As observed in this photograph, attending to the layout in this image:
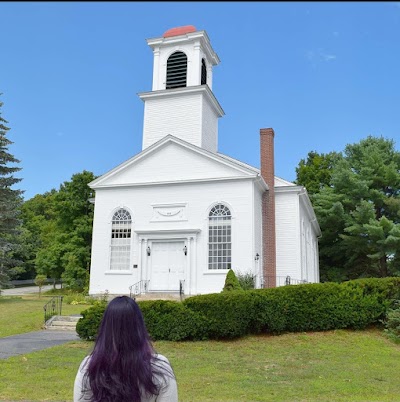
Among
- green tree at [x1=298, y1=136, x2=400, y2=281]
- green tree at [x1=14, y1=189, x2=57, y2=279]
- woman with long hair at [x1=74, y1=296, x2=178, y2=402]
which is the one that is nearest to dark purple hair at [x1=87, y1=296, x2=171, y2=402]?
woman with long hair at [x1=74, y1=296, x2=178, y2=402]

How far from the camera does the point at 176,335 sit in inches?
457

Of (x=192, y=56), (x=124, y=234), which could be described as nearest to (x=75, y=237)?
(x=124, y=234)

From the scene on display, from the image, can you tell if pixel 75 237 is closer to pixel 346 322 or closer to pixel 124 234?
pixel 124 234

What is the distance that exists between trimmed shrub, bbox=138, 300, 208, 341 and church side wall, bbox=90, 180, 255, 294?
26.7 ft

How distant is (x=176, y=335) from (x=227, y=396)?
5014 mm

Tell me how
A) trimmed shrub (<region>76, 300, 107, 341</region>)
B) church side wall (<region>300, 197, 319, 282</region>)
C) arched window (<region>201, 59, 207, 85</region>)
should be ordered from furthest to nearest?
arched window (<region>201, 59, 207, 85</region>), church side wall (<region>300, 197, 319, 282</region>), trimmed shrub (<region>76, 300, 107, 341</region>)

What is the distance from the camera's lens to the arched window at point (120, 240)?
71.5 feet

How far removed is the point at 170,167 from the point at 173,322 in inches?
446

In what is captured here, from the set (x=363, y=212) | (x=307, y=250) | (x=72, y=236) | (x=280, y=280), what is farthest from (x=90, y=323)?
(x=72, y=236)

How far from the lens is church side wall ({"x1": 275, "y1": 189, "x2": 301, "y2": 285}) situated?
2202 cm

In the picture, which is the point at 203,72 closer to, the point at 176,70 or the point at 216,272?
the point at 176,70

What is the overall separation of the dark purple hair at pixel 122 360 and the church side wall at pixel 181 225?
57.8 feet

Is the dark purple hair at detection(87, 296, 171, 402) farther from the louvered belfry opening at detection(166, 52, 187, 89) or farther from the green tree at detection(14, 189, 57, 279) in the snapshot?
the green tree at detection(14, 189, 57, 279)

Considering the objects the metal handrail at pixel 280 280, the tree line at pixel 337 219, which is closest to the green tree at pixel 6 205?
the tree line at pixel 337 219
